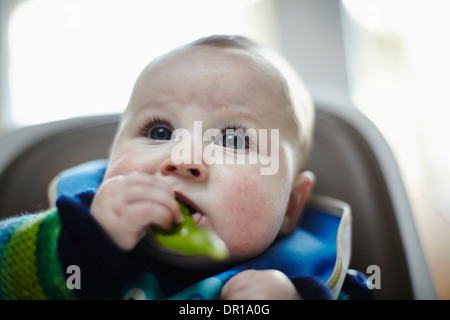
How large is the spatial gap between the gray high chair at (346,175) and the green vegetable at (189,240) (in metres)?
0.29

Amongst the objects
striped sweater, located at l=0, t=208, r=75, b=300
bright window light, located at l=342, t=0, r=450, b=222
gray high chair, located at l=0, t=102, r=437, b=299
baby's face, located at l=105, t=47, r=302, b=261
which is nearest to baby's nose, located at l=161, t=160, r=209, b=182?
baby's face, located at l=105, t=47, r=302, b=261

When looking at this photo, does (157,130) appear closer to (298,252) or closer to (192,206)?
(192,206)

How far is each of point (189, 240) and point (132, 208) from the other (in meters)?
0.06

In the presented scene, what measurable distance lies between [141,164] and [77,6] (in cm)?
52

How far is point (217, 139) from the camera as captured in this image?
1.32 feet

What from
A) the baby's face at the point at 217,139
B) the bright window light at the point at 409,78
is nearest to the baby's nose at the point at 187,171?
the baby's face at the point at 217,139

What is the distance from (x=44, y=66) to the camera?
744 mm

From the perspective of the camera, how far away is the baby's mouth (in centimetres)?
36

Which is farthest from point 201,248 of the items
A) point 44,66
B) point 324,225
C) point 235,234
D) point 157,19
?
point 44,66

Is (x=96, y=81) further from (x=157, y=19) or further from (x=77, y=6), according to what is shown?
(x=77, y=6)

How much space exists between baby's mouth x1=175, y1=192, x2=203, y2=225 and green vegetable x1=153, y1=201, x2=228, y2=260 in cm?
2

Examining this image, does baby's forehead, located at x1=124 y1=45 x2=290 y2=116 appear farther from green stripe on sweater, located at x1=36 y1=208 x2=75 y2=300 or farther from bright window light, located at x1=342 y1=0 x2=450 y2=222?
bright window light, located at x1=342 y1=0 x2=450 y2=222

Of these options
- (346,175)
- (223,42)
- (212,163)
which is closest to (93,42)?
(223,42)
